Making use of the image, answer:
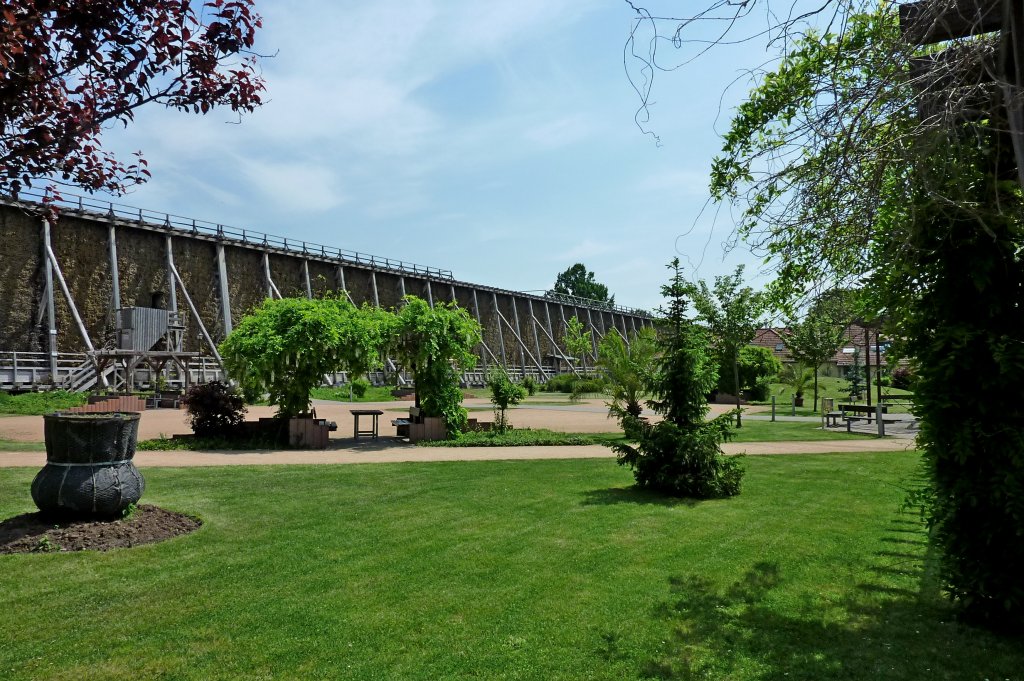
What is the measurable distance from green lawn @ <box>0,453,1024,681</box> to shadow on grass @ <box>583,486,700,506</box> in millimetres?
75

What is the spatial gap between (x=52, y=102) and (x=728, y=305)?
21.7m

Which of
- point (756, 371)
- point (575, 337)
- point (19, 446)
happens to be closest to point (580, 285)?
point (575, 337)

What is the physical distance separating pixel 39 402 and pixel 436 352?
16709mm

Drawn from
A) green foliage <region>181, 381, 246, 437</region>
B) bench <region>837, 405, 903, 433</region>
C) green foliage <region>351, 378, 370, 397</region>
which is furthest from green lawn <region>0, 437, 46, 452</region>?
green foliage <region>351, 378, 370, 397</region>

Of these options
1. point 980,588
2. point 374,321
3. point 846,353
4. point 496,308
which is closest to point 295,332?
point 374,321

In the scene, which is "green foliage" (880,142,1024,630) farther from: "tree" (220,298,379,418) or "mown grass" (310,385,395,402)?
"mown grass" (310,385,395,402)

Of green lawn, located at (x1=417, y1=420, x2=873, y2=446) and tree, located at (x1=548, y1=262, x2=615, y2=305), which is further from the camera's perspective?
tree, located at (x1=548, y1=262, x2=615, y2=305)

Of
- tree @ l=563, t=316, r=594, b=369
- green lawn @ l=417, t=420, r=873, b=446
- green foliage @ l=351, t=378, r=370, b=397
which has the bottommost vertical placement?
green lawn @ l=417, t=420, r=873, b=446

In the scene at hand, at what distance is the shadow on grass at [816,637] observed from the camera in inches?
139

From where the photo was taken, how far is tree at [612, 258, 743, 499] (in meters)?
8.50

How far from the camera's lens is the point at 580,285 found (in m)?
112

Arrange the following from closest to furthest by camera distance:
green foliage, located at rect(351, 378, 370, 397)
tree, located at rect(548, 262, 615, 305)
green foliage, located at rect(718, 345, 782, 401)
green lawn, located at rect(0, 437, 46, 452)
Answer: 1. green lawn, located at rect(0, 437, 46, 452)
2. green foliage, located at rect(351, 378, 370, 397)
3. green foliage, located at rect(718, 345, 782, 401)
4. tree, located at rect(548, 262, 615, 305)

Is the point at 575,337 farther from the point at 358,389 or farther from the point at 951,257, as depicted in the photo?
the point at 951,257

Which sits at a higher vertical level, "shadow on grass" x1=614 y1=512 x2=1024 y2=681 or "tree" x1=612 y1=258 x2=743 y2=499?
"tree" x1=612 y1=258 x2=743 y2=499
